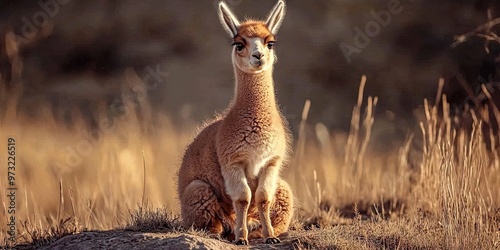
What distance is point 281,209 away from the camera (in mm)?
8523

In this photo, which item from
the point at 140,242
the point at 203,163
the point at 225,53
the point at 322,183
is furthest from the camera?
the point at 225,53

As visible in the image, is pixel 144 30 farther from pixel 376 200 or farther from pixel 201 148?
pixel 201 148

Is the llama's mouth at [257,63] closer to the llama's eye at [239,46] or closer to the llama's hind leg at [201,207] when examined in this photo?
the llama's eye at [239,46]

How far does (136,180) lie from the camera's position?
1411cm

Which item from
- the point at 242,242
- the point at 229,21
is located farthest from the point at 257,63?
the point at 242,242

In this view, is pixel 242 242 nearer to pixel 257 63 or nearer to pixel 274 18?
pixel 257 63

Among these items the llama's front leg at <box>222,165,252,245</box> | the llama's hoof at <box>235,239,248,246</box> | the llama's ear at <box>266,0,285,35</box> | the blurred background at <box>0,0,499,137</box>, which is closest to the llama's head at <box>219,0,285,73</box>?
the llama's ear at <box>266,0,285,35</box>

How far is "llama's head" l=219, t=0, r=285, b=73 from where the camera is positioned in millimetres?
7902

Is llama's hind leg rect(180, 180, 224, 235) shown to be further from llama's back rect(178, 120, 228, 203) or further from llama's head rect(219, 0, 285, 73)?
llama's head rect(219, 0, 285, 73)

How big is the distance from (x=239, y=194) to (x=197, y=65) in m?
16.8

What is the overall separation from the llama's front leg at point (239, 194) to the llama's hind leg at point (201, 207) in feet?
0.97

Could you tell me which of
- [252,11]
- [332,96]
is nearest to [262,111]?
[332,96]

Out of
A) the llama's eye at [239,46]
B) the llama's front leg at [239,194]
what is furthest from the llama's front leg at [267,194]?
the llama's eye at [239,46]

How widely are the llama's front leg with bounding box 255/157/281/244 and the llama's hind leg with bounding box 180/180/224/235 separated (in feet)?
1.37
